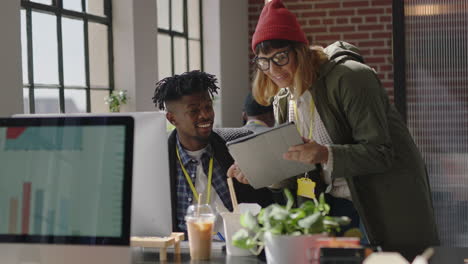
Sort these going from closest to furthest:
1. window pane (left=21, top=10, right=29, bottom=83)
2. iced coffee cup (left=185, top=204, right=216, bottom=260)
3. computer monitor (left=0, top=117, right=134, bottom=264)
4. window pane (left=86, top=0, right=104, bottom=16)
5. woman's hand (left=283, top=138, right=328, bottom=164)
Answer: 1. computer monitor (left=0, top=117, right=134, bottom=264)
2. iced coffee cup (left=185, top=204, right=216, bottom=260)
3. woman's hand (left=283, top=138, right=328, bottom=164)
4. window pane (left=21, top=10, right=29, bottom=83)
5. window pane (left=86, top=0, right=104, bottom=16)

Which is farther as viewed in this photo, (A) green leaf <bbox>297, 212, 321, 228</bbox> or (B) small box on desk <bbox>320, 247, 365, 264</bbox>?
(B) small box on desk <bbox>320, 247, 365, 264</bbox>

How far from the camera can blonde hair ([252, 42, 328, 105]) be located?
2.15 m

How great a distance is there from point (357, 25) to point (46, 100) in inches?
119

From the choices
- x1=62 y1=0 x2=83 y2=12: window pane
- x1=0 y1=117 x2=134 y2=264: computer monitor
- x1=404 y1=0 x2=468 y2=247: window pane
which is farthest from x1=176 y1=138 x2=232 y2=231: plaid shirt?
x1=62 y1=0 x2=83 y2=12: window pane

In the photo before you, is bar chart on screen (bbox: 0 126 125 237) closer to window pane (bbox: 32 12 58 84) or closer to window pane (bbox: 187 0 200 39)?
window pane (bbox: 32 12 58 84)

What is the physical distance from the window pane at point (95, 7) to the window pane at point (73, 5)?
88 millimetres

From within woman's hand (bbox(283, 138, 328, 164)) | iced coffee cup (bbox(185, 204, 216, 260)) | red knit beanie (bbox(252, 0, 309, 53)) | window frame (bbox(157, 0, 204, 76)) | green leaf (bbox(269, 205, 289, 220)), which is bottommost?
iced coffee cup (bbox(185, 204, 216, 260))

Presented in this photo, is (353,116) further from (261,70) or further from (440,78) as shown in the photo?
(440,78)

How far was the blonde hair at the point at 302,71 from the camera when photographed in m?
2.15

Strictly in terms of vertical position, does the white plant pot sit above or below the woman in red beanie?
below

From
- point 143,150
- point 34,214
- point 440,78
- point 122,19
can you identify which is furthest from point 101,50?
point 34,214

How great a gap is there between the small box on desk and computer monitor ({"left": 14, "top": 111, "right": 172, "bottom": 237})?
1.36 feet

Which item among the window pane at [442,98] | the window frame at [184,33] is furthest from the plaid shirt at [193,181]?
the window frame at [184,33]

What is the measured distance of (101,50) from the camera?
14.7 ft
